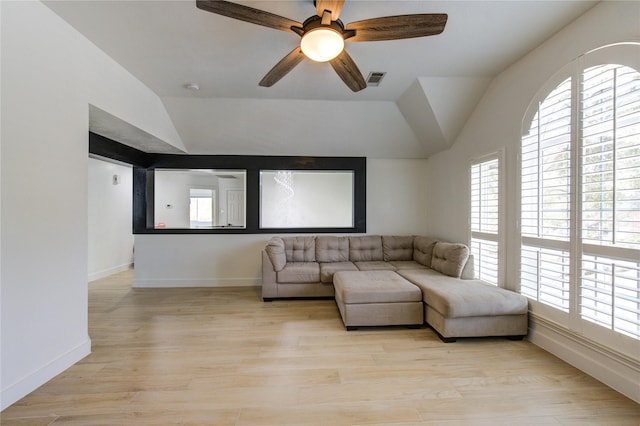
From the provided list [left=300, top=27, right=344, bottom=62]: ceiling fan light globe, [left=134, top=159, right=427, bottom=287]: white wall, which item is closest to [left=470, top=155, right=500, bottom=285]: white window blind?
[left=134, top=159, right=427, bottom=287]: white wall

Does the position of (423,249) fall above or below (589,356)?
above

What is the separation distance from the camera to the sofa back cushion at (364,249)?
14.4ft

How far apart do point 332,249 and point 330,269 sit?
1.86ft

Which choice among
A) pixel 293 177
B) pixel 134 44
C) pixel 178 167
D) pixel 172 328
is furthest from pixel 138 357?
pixel 293 177

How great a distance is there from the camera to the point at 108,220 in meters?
5.37

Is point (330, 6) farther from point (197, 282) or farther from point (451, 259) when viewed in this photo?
point (197, 282)

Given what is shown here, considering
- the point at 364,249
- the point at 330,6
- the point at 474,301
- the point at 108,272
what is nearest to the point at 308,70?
the point at 330,6

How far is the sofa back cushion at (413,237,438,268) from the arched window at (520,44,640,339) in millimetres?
1413

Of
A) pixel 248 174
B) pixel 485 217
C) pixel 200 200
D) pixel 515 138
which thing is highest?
pixel 515 138

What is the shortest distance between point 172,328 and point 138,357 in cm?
58

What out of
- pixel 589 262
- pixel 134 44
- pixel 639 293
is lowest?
pixel 639 293

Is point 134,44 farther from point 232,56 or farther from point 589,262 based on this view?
point 589,262

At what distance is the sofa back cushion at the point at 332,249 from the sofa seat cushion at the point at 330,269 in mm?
193

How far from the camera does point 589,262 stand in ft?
6.61
